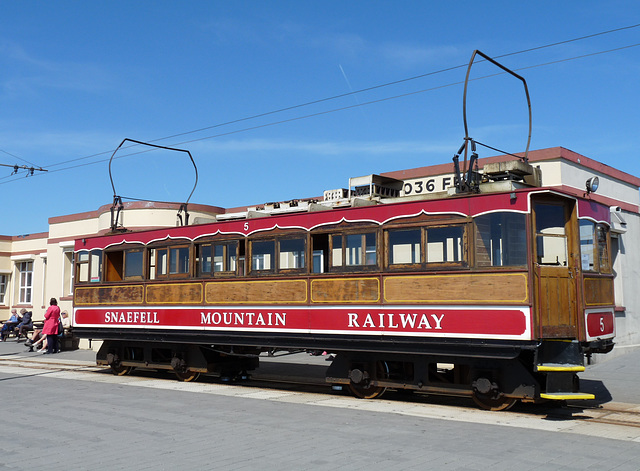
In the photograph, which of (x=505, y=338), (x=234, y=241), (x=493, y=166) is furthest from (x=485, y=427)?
(x=234, y=241)

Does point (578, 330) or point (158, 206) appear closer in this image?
point (578, 330)

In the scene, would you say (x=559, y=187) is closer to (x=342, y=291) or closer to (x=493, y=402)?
(x=342, y=291)

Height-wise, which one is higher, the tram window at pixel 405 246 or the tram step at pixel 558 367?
the tram window at pixel 405 246

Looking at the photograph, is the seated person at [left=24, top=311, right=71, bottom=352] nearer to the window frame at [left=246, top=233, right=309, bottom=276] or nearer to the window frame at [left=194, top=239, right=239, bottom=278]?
the window frame at [left=194, top=239, right=239, bottom=278]

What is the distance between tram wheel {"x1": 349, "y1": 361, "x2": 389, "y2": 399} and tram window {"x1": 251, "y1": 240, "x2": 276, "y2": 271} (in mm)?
2749

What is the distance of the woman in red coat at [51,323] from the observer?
2228cm

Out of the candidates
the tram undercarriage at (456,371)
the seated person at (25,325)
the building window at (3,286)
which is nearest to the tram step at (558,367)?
the tram undercarriage at (456,371)

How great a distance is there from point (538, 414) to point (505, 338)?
1334 millimetres

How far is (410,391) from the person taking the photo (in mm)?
12141

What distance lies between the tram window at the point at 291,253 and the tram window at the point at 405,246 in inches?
73.2

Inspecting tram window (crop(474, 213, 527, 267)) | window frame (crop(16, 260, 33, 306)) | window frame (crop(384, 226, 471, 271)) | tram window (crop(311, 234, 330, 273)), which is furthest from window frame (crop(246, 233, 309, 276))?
window frame (crop(16, 260, 33, 306))

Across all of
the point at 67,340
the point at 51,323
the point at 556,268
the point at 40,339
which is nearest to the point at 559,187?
the point at 556,268

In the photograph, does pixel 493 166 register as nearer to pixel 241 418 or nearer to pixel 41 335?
pixel 241 418

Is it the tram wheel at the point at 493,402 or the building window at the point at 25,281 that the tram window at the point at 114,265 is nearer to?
the tram wheel at the point at 493,402
